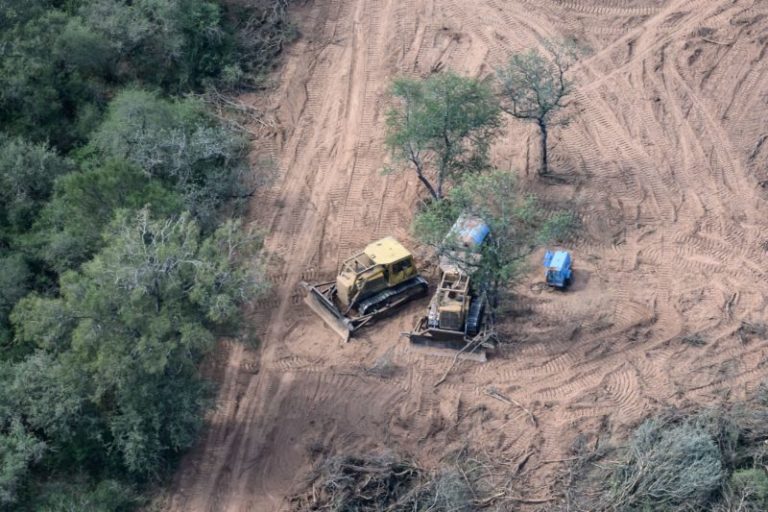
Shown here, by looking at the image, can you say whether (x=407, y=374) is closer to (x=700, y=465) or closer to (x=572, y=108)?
(x=700, y=465)

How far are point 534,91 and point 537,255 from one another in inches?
214

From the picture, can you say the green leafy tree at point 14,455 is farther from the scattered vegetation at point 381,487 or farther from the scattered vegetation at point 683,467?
the scattered vegetation at point 683,467

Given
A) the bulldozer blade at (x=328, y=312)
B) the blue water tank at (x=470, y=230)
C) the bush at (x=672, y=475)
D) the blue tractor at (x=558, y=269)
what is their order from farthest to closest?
the blue tractor at (x=558, y=269) < the bulldozer blade at (x=328, y=312) < the blue water tank at (x=470, y=230) < the bush at (x=672, y=475)

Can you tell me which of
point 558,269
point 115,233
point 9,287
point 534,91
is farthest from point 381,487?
point 534,91

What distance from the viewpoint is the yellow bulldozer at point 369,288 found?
2780cm

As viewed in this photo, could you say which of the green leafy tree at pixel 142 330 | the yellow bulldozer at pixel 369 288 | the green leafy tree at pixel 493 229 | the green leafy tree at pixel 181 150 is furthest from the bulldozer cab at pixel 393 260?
the green leafy tree at pixel 181 150

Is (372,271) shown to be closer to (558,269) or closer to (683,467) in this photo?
(558,269)

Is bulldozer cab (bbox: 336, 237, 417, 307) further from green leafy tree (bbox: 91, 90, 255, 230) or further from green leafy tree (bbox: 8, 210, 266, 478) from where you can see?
green leafy tree (bbox: 91, 90, 255, 230)

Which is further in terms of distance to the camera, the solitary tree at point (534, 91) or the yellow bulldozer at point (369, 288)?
the solitary tree at point (534, 91)

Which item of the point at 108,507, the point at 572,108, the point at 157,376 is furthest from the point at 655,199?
the point at 108,507

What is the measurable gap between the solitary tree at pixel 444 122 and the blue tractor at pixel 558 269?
397cm

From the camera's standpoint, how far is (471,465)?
81.1 feet

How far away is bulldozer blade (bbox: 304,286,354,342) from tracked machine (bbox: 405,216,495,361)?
6.02 ft

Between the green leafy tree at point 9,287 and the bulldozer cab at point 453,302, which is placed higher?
the green leafy tree at point 9,287
